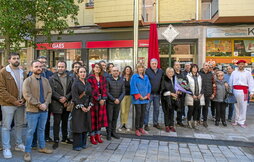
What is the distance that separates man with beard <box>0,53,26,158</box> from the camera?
407 cm

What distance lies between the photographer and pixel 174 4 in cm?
1235

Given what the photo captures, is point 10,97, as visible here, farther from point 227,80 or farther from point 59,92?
point 227,80

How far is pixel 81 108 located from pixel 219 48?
992 cm

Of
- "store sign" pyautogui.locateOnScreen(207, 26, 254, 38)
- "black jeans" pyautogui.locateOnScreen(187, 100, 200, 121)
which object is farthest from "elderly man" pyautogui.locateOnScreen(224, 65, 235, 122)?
"store sign" pyautogui.locateOnScreen(207, 26, 254, 38)

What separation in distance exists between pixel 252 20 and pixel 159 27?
483cm

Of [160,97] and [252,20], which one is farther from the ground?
[252,20]

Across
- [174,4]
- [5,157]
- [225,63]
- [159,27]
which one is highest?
[174,4]

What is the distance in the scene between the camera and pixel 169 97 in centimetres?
584

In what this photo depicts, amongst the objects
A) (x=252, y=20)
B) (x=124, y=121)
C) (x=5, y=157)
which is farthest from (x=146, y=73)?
(x=252, y=20)

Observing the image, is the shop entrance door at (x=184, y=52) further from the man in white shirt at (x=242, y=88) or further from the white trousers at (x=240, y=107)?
the white trousers at (x=240, y=107)

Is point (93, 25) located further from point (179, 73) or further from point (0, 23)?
point (179, 73)

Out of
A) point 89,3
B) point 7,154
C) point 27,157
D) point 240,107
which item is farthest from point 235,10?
point 7,154

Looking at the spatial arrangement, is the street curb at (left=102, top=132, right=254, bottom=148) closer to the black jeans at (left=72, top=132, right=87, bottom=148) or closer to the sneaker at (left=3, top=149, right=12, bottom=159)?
the black jeans at (left=72, top=132, right=87, bottom=148)

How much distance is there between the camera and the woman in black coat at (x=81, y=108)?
4.39 meters
